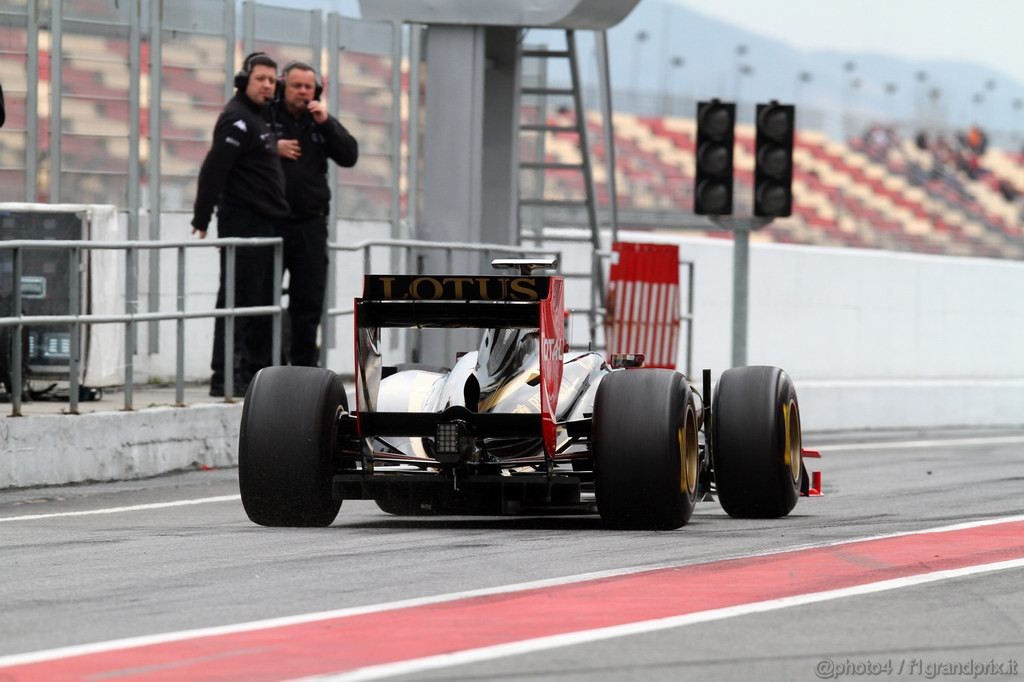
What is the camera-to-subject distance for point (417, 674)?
5.23 m

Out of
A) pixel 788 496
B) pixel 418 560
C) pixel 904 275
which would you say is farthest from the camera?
pixel 904 275

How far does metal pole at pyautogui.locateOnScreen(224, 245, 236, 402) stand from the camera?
1277 cm

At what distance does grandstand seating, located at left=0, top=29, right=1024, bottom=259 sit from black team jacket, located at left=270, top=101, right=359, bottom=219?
2137 millimetres

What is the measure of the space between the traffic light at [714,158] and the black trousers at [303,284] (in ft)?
17.9

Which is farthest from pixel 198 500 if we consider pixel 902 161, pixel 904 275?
pixel 902 161

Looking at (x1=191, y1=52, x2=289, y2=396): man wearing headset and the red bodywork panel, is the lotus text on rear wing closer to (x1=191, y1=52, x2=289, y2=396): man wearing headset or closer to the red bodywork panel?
the red bodywork panel

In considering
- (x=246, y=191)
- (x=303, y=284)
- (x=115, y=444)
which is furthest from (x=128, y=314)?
(x=303, y=284)

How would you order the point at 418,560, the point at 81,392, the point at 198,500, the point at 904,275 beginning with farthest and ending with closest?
the point at 904,275 < the point at 81,392 < the point at 198,500 < the point at 418,560

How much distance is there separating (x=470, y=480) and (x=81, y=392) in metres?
4.38

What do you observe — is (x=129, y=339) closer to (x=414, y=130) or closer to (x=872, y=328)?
(x=414, y=130)

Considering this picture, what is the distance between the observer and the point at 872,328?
24562 mm

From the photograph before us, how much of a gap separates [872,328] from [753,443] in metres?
15.5

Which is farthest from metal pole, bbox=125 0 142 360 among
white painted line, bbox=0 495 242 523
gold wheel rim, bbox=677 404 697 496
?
gold wheel rim, bbox=677 404 697 496

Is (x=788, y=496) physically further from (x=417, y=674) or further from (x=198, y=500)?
(x=417, y=674)
